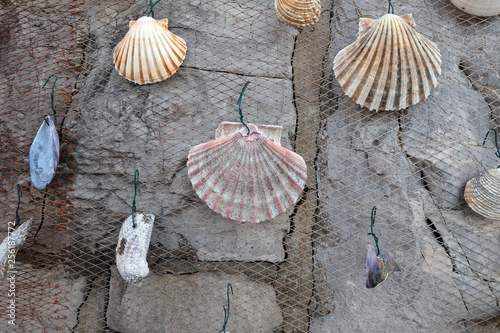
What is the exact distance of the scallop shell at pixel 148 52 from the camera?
2.46m

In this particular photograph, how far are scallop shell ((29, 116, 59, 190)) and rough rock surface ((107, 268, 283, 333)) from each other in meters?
0.72

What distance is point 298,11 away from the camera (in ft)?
8.32

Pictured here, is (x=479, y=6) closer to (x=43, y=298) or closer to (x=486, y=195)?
(x=486, y=195)

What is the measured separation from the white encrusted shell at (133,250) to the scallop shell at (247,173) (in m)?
0.33

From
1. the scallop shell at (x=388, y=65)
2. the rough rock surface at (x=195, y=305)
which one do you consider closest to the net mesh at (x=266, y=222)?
the rough rock surface at (x=195, y=305)

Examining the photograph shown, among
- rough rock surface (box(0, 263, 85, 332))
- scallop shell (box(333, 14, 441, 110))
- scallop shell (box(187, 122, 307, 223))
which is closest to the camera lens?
scallop shell (box(187, 122, 307, 223))

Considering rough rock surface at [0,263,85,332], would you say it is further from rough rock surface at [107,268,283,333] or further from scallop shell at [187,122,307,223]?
scallop shell at [187,122,307,223]

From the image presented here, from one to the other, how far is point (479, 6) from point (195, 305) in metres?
2.26

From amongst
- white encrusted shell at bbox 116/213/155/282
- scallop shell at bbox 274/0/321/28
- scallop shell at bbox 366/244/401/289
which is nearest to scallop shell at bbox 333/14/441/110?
scallop shell at bbox 274/0/321/28

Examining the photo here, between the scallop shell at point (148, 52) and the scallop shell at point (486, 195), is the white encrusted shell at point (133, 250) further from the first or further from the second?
the scallop shell at point (486, 195)

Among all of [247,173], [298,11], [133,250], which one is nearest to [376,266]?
[247,173]

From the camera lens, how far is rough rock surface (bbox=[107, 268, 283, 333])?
7.94 feet

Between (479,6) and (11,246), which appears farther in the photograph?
(479,6)

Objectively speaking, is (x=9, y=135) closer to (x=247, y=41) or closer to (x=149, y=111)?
(x=149, y=111)
